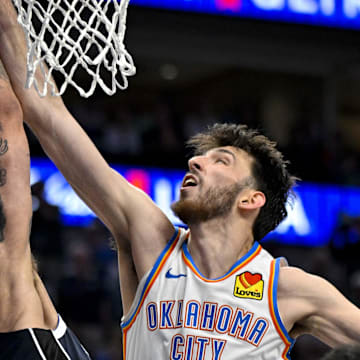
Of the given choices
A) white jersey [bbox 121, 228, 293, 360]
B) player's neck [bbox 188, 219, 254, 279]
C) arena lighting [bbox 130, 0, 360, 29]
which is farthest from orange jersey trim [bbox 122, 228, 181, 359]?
arena lighting [bbox 130, 0, 360, 29]

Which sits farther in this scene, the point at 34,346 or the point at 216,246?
the point at 216,246

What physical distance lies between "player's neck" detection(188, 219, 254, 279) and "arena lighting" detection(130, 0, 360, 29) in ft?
17.8

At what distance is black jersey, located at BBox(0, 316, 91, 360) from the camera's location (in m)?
2.58

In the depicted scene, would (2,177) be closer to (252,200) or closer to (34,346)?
(34,346)

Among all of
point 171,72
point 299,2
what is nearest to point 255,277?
point 299,2

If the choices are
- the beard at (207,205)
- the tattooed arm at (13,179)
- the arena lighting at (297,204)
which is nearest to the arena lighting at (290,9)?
the arena lighting at (297,204)

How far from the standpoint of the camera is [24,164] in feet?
9.32

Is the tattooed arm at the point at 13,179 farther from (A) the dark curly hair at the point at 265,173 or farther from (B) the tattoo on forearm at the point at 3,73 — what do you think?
(A) the dark curly hair at the point at 265,173

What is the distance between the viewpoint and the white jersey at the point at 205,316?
2.86m

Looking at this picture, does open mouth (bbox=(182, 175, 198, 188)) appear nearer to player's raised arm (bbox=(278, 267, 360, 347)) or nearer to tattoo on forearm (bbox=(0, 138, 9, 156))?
player's raised arm (bbox=(278, 267, 360, 347))

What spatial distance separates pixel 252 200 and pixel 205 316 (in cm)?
55

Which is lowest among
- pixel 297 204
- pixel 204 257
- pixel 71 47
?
pixel 297 204

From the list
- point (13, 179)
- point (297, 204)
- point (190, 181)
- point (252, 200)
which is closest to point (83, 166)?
point (13, 179)

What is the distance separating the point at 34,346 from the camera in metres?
2.62
